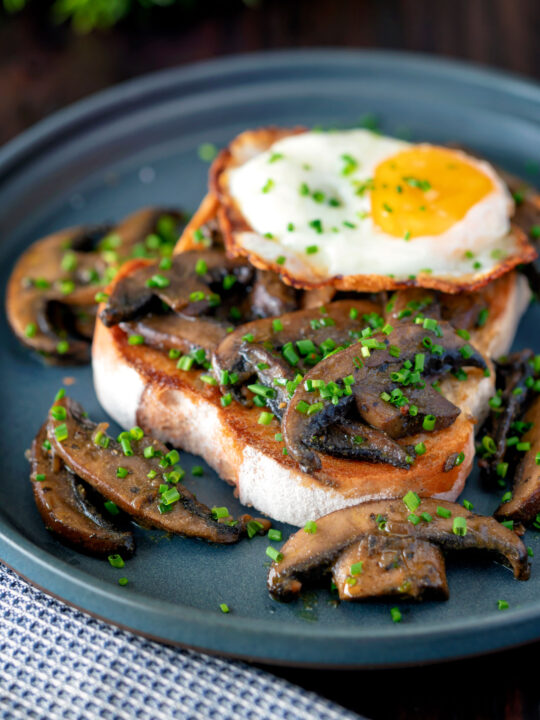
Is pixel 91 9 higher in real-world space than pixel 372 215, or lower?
higher

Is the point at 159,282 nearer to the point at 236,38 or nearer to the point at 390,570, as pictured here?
the point at 390,570

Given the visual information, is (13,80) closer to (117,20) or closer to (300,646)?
(117,20)

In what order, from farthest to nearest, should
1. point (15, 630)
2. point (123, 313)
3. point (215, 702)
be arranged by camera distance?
point (123, 313), point (15, 630), point (215, 702)

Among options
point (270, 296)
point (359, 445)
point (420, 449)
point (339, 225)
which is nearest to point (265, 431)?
point (359, 445)

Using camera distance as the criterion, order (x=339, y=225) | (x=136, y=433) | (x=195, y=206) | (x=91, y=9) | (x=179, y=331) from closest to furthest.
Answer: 1. (x=136, y=433)
2. (x=179, y=331)
3. (x=339, y=225)
4. (x=195, y=206)
5. (x=91, y=9)

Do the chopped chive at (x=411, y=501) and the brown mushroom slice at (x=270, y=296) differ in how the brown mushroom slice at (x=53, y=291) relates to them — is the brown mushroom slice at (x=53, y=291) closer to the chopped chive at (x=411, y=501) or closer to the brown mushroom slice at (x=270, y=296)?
the brown mushroom slice at (x=270, y=296)

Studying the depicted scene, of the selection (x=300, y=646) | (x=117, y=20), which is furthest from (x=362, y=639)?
(x=117, y=20)
